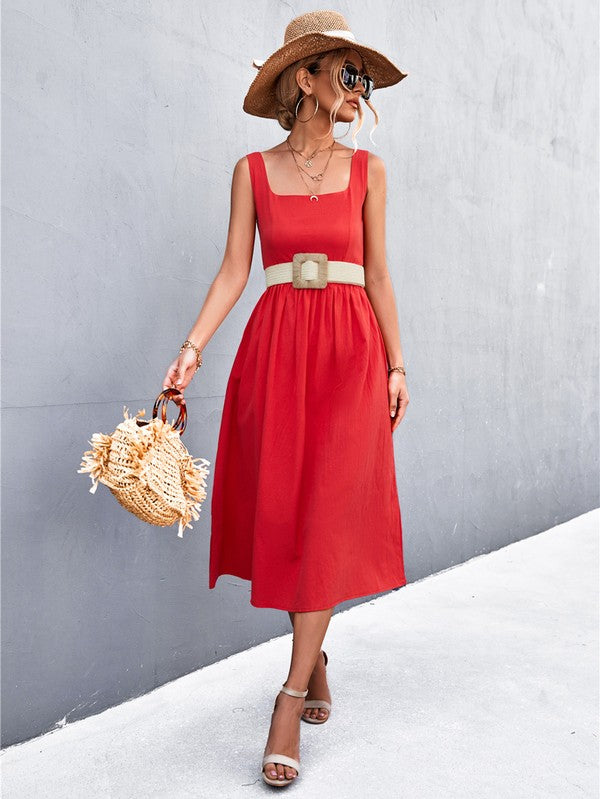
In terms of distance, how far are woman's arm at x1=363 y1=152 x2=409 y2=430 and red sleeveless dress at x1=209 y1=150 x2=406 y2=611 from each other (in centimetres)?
4

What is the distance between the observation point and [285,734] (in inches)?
84.1

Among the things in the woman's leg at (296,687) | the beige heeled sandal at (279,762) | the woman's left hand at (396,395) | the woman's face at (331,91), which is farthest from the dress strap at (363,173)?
the beige heeled sandal at (279,762)

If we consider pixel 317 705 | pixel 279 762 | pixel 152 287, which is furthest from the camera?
pixel 152 287

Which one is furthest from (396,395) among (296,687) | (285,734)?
(285,734)

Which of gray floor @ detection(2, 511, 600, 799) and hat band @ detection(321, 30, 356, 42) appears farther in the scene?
hat band @ detection(321, 30, 356, 42)

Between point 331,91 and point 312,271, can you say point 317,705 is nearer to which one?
point 312,271

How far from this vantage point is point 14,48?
2.18 metres

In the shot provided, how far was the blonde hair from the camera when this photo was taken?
229cm

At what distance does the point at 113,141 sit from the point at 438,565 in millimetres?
2523

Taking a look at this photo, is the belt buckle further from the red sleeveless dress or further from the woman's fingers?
the woman's fingers

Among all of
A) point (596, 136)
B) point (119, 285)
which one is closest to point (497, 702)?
point (119, 285)

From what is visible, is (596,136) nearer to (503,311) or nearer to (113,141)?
(503,311)

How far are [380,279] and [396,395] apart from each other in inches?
13.5

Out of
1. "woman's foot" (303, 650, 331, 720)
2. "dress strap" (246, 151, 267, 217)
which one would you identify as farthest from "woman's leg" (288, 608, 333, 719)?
"dress strap" (246, 151, 267, 217)
